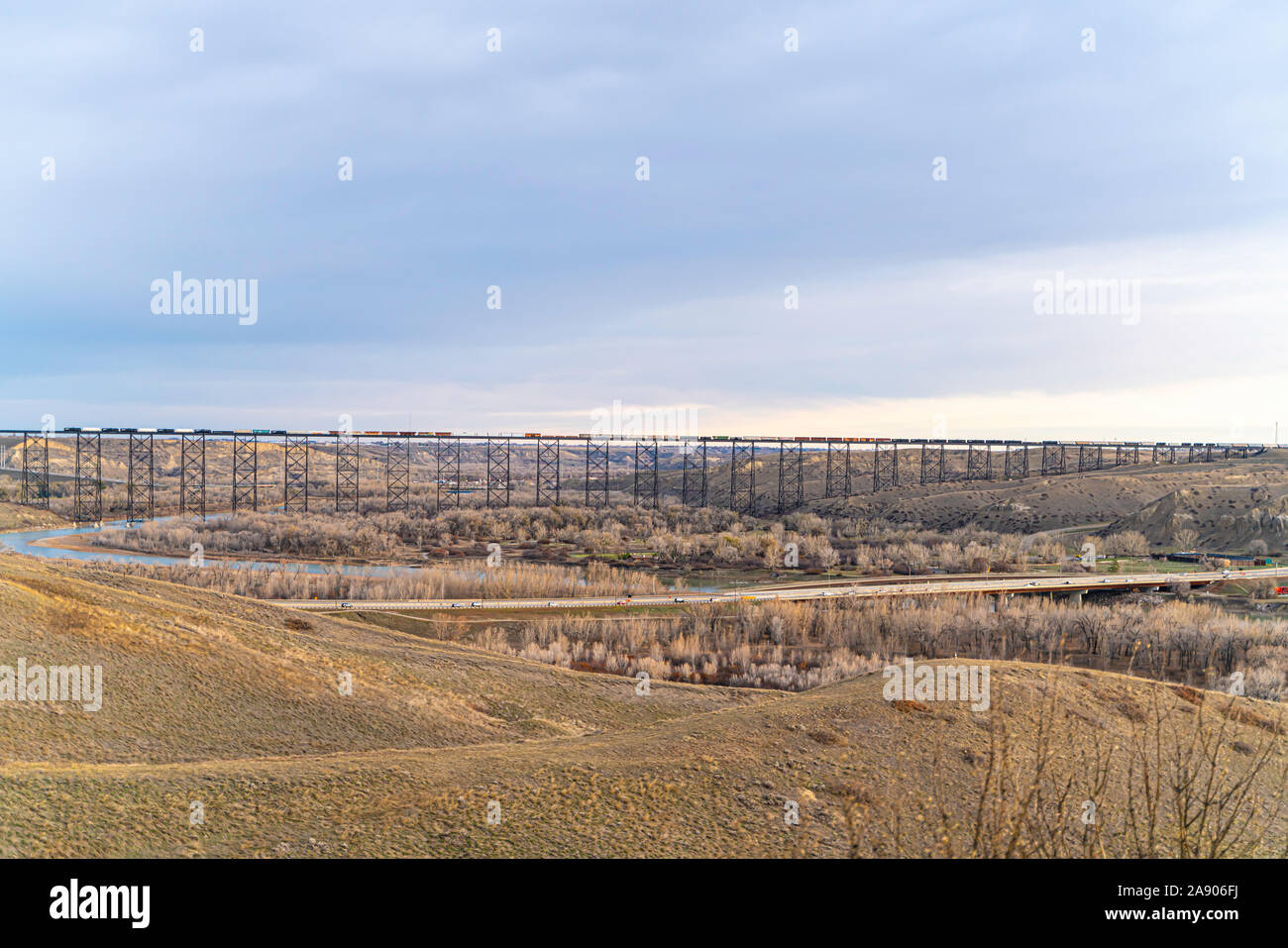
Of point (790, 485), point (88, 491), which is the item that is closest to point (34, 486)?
point (88, 491)

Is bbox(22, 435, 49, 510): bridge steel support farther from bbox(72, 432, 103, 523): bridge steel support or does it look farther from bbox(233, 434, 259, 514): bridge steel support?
bbox(233, 434, 259, 514): bridge steel support

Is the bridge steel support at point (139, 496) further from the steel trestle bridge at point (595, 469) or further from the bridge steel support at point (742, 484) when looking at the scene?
the bridge steel support at point (742, 484)

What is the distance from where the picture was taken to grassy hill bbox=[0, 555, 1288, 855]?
27.1 feet

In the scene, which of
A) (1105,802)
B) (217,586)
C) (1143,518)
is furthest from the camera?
(1143,518)

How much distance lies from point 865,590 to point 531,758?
100 feet

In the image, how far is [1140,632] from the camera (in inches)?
1209

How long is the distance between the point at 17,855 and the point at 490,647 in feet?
67.0

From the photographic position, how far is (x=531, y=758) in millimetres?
12461

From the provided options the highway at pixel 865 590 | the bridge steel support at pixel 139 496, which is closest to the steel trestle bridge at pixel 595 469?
the bridge steel support at pixel 139 496

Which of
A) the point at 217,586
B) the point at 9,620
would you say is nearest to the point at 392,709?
the point at 9,620

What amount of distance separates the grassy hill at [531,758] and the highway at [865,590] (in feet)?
42.1

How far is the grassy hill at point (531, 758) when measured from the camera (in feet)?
27.1

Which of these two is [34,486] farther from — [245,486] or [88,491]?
[245,486]
